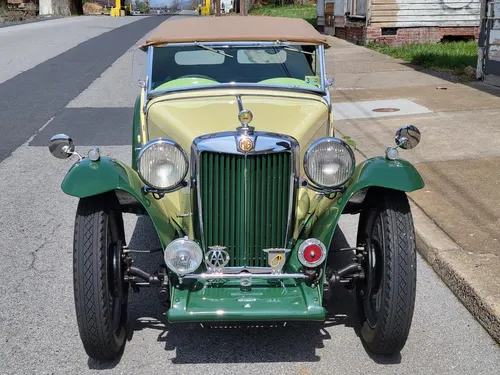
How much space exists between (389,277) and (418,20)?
15408 mm

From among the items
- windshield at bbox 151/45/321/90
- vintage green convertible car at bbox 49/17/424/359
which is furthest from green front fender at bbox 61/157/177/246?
windshield at bbox 151/45/321/90

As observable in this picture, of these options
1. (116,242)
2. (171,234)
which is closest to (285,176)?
(171,234)

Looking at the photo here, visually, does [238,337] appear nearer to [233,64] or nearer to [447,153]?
[233,64]

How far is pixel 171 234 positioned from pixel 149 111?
0.99 meters

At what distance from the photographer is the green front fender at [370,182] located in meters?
3.41

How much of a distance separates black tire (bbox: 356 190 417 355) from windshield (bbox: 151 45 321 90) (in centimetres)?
133

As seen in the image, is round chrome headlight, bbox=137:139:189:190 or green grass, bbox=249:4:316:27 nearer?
round chrome headlight, bbox=137:139:189:190

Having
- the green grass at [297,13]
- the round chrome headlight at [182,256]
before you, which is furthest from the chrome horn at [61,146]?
the green grass at [297,13]

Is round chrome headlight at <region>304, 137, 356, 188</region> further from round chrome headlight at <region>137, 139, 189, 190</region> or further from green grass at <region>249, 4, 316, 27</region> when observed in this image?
green grass at <region>249, 4, 316, 27</region>

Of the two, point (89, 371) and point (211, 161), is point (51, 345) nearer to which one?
point (89, 371)

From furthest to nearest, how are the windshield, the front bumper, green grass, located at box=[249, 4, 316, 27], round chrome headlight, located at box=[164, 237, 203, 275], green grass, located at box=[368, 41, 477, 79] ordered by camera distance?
1. green grass, located at box=[249, 4, 316, 27]
2. green grass, located at box=[368, 41, 477, 79]
3. the windshield
4. round chrome headlight, located at box=[164, 237, 203, 275]
5. the front bumper

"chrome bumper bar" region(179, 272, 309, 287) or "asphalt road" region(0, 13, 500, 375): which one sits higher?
"chrome bumper bar" region(179, 272, 309, 287)

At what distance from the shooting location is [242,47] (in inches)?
182

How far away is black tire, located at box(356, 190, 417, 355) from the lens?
3297 mm
